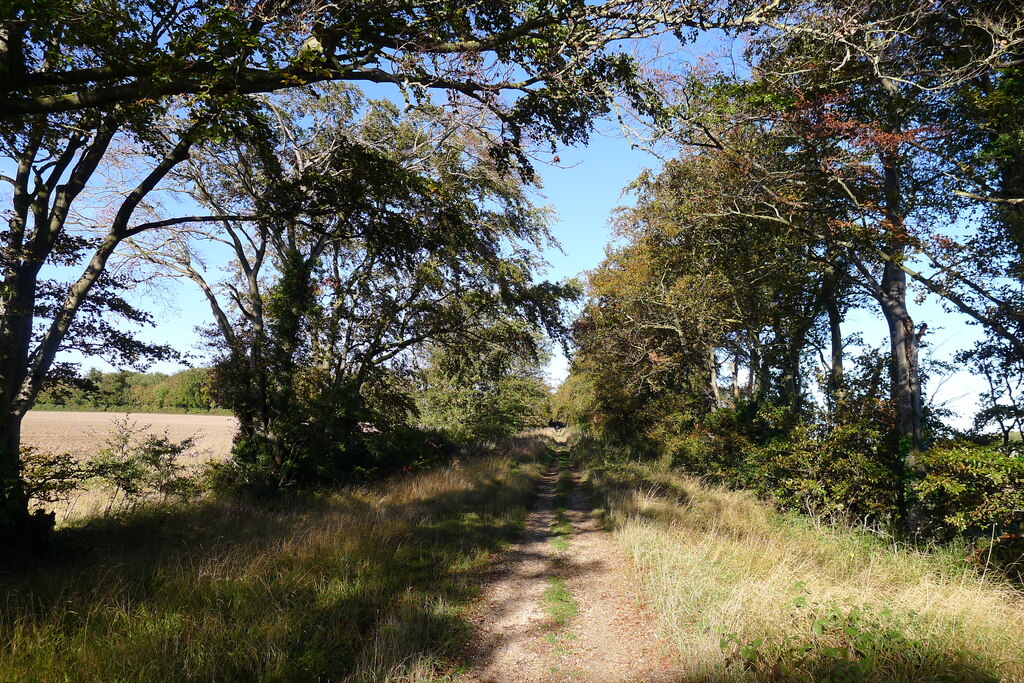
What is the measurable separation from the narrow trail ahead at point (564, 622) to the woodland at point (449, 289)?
0.49m

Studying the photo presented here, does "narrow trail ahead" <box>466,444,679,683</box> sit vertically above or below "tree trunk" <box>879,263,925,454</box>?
below

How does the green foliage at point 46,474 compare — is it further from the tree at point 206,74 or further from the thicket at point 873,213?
the thicket at point 873,213

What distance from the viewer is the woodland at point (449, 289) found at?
A: 15.6 feet

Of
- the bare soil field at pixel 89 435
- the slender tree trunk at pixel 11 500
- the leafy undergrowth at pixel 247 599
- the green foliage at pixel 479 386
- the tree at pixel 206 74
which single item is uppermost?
the tree at pixel 206 74

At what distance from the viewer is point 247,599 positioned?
475cm

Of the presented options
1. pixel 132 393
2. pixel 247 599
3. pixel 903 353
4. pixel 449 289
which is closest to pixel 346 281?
pixel 449 289

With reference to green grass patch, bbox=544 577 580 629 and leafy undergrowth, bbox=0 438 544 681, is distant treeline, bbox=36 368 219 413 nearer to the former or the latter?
leafy undergrowth, bbox=0 438 544 681

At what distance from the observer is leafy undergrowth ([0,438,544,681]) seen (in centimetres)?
367

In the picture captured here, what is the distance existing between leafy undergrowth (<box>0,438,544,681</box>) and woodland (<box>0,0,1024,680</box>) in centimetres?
4

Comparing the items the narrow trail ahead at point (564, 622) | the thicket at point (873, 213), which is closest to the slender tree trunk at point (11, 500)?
the narrow trail ahead at point (564, 622)

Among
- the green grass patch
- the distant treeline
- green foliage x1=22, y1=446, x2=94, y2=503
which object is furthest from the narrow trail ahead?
the distant treeline

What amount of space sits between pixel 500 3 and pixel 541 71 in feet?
2.86

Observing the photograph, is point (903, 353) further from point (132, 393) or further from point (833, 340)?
point (132, 393)

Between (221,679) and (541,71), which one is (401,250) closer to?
(541,71)
